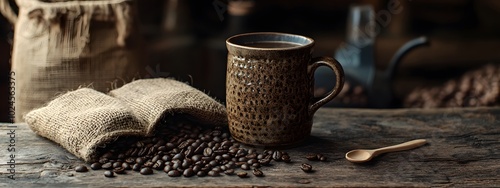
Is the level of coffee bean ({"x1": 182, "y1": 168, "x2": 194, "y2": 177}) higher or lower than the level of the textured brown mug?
lower

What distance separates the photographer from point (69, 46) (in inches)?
64.5

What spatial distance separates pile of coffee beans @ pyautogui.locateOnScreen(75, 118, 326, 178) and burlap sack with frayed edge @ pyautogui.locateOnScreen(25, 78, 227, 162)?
3 cm

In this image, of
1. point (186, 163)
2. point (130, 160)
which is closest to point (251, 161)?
point (186, 163)

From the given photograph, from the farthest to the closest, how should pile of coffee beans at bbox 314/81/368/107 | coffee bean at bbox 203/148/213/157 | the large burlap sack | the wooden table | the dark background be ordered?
the dark background
pile of coffee beans at bbox 314/81/368/107
the large burlap sack
coffee bean at bbox 203/148/213/157
the wooden table

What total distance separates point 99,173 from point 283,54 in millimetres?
406

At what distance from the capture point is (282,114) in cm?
119

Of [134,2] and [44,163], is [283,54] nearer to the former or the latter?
[44,163]

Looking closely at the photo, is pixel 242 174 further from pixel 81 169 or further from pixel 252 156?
pixel 81 169

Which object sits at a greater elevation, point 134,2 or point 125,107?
point 134,2

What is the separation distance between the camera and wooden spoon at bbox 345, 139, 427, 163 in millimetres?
1166

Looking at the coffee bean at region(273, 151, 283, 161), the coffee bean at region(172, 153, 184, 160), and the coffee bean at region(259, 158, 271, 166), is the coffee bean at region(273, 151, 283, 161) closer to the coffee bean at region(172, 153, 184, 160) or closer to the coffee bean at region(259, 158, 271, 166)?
the coffee bean at region(259, 158, 271, 166)

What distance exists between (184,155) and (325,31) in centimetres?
238

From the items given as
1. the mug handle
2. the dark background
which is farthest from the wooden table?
the dark background

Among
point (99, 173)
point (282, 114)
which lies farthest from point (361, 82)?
point (99, 173)
